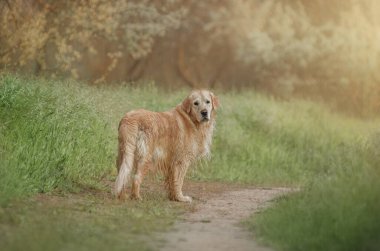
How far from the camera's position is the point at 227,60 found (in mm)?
26625

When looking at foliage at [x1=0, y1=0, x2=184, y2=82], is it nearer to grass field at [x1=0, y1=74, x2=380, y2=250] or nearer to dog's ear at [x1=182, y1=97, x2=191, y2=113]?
grass field at [x1=0, y1=74, x2=380, y2=250]

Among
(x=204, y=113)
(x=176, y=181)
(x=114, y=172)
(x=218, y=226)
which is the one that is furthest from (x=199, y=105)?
(x=114, y=172)

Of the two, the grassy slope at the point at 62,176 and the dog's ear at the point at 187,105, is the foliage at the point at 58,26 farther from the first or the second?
the dog's ear at the point at 187,105

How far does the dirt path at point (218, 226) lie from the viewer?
249 inches

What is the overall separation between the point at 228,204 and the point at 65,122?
8.92 ft

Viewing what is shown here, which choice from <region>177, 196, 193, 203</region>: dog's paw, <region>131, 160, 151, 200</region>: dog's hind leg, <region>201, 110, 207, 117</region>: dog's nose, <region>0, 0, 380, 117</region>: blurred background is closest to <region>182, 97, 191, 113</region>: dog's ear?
<region>201, 110, 207, 117</region>: dog's nose

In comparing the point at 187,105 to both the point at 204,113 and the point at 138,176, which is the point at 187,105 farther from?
the point at 138,176

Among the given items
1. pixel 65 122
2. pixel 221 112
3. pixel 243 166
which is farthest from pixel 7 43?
pixel 65 122

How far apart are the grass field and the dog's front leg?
0.72ft

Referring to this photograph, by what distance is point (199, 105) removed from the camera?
32.0 ft

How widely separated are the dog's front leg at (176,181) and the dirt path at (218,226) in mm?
252

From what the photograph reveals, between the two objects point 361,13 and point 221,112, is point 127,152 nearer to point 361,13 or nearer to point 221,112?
point 221,112

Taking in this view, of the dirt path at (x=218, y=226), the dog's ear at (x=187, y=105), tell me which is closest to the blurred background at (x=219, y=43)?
the dog's ear at (x=187, y=105)

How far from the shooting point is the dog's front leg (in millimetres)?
9722
